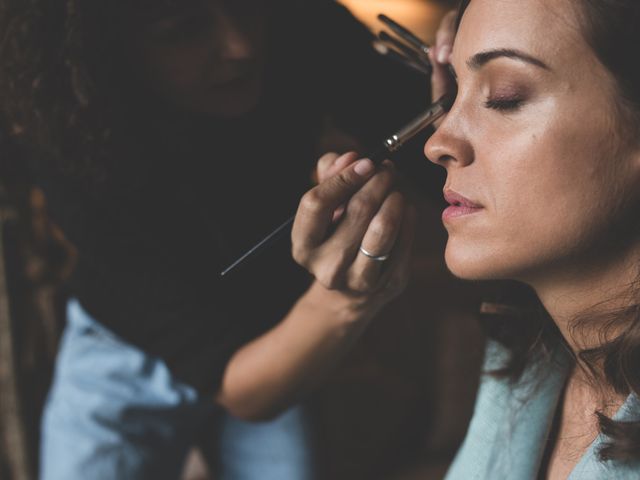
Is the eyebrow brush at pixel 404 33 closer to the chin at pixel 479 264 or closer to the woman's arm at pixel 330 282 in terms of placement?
the woman's arm at pixel 330 282

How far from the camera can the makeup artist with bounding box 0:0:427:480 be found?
969mm

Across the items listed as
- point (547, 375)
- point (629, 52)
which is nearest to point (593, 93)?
point (629, 52)

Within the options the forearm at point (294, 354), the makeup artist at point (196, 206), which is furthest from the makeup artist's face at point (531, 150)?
the forearm at point (294, 354)

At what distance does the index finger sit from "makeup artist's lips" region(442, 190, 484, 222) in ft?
0.32

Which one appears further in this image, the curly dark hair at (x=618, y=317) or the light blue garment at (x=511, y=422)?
the light blue garment at (x=511, y=422)

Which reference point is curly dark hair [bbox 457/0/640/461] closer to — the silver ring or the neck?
the neck

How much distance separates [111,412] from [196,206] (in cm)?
35

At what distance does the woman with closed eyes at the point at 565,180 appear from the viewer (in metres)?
0.69

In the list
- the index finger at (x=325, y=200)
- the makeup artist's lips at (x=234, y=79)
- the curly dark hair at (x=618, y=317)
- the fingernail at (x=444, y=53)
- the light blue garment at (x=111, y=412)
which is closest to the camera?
the curly dark hair at (x=618, y=317)

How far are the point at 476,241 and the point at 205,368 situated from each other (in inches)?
18.5

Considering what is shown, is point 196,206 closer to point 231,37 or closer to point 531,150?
point 231,37

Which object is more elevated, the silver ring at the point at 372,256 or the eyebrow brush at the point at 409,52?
the eyebrow brush at the point at 409,52

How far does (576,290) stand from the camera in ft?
2.59

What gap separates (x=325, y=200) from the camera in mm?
811
